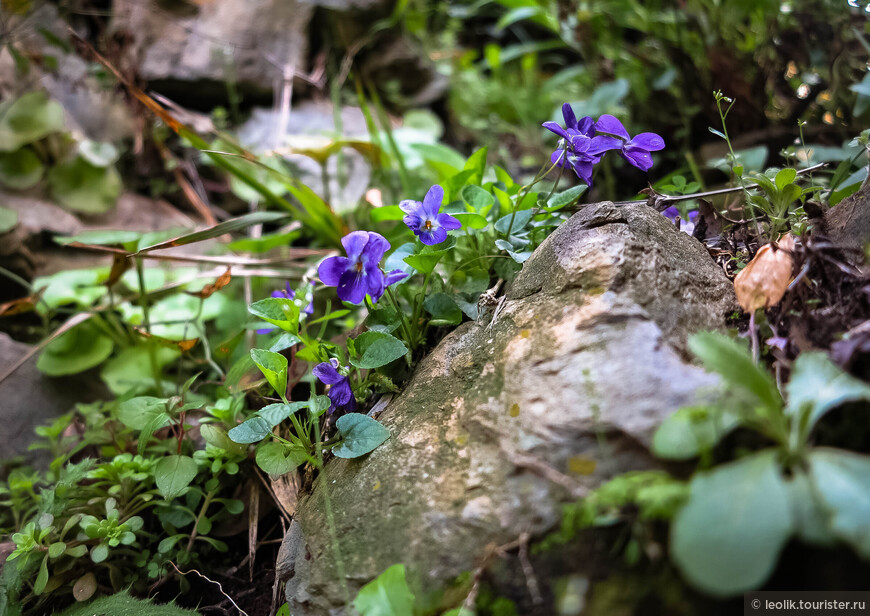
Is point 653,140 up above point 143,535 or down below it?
above

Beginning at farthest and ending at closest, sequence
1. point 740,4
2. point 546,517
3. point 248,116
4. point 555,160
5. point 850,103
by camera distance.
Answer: point 248,116
point 740,4
point 850,103
point 555,160
point 546,517

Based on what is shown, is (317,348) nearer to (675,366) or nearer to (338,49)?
(675,366)

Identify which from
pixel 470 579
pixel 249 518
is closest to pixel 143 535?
pixel 249 518

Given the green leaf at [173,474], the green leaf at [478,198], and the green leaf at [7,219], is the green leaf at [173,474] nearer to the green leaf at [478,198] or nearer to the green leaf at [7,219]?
the green leaf at [478,198]

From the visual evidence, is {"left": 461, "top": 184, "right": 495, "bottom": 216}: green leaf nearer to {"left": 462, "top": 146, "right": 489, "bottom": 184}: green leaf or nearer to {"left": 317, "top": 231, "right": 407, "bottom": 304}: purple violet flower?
{"left": 462, "top": 146, "right": 489, "bottom": 184}: green leaf

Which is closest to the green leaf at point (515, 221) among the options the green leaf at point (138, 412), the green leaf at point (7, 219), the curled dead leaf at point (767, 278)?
the curled dead leaf at point (767, 278)
